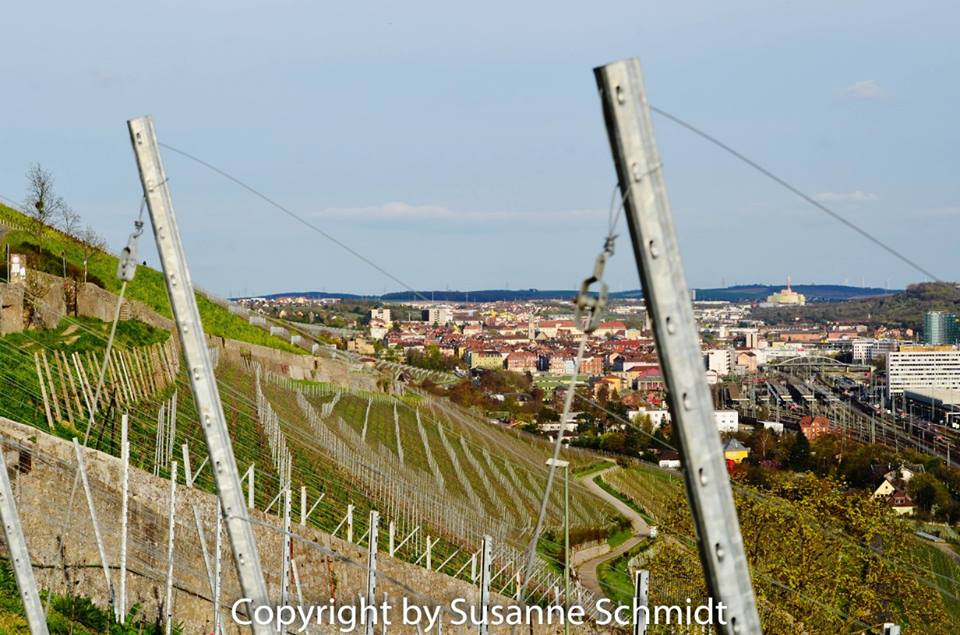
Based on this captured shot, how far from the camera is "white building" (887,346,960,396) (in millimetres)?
164550

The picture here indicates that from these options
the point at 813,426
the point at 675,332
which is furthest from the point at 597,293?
the point at 813,426

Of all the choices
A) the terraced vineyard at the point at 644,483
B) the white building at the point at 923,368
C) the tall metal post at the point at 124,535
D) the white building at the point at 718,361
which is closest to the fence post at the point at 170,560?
the tall metal post at the point at 124,535

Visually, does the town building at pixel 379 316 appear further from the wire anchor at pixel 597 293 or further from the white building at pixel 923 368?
the wire anchor at pixel 597 293

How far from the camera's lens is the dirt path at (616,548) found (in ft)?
113

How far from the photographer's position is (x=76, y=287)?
2942cm

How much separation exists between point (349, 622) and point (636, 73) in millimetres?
A: 10675

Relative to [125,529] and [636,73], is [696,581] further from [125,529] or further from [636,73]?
[636,73]

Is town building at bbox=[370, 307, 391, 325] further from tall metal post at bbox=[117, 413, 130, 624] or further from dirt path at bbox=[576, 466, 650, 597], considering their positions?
tall metal post at bbox=[117, 413, 130, 624]

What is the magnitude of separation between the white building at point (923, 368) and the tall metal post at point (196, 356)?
16131cm

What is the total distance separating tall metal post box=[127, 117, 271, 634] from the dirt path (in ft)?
82.2

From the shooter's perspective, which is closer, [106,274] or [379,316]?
[106,274]

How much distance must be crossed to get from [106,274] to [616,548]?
61.0 ft

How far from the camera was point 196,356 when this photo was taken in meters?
7.01

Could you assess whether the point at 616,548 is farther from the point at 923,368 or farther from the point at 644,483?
the point at 923,368
